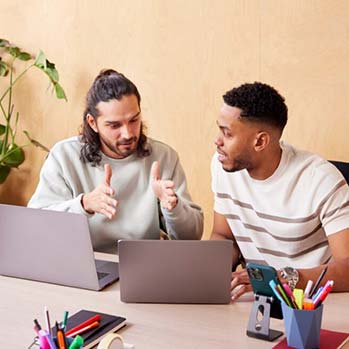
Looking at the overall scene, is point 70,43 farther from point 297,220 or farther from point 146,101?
point 297,220

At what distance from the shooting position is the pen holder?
4.29ft

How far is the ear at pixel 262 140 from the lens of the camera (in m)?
1.95

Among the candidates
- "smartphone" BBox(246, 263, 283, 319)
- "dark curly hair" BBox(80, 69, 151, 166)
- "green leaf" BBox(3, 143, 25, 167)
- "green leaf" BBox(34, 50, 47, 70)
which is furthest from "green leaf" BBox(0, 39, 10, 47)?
"smartphone" BBox(246, 263, 283, 319)

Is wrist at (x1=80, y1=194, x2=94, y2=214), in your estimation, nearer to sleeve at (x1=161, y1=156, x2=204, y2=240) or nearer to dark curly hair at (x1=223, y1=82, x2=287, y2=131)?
sleeve at (x1=161, y1=156, x2=204, y2=240)

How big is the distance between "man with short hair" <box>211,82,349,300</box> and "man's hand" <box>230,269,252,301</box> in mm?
316

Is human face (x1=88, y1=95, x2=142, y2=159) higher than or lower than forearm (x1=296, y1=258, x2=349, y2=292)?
higher

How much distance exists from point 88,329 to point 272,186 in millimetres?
761

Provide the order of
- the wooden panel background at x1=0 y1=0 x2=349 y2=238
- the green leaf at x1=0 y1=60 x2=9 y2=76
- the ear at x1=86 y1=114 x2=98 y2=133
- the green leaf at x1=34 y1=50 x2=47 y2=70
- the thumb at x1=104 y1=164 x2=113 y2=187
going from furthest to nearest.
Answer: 1. the green leaf at x1=0 y1=60 x2=9 y2=76
2. the green leaf at x1=34 y1=50 x2=47 y2=70
3. the wooden panel background at x1=0 y1=0 x2=349 y2=238
4. the ear at x1=86 y1=114 x2=98 y2=133
5. the thumb at x1=104 y1=164 x2=113 y2=187

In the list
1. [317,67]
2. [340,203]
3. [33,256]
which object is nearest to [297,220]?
[340,203]

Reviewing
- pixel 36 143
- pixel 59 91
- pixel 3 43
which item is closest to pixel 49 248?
pixel 59 91

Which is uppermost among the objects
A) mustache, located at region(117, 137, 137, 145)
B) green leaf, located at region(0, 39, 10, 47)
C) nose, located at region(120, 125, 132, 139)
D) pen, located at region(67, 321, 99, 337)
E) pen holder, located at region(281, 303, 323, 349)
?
green leaf, located at region(0, 39, 10, 47)

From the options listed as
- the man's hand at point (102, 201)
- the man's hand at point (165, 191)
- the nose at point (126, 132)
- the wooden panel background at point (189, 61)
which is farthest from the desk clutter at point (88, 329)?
the wooden panel background at point (189, 61)

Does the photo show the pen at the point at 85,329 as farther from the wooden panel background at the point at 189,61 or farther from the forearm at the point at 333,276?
the wooden panel background at the point at 189,61

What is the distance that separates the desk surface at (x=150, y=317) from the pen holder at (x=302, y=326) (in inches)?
2.7
